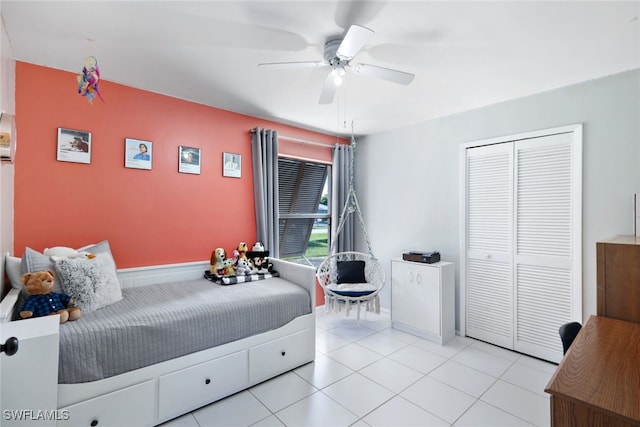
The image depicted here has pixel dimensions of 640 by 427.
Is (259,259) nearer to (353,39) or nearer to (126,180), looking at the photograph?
(126,180)

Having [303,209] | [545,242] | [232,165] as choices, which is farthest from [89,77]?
[545,242]

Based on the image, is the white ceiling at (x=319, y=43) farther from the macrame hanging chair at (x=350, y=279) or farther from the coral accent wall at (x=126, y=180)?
the macrame hanging chair at (x=350, y=279)

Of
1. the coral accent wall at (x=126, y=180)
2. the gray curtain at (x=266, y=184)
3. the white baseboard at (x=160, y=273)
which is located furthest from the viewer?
the gray curtain at (x=266, y=184)

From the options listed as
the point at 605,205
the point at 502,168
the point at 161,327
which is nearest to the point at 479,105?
the point at 502,168

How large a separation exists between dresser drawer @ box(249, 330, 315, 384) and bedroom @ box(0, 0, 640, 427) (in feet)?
4.15

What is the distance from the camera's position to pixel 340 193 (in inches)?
176

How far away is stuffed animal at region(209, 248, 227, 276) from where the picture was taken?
3033 mm

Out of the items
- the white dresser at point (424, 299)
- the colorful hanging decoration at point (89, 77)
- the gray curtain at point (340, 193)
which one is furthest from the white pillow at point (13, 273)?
the white dresser at point (424, 299)

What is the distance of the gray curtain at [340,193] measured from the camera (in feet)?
14.4

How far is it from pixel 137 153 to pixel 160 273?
3.70 feet

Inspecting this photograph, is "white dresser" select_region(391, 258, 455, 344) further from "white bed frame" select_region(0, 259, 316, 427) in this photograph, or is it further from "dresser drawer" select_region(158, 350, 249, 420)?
"dresser drawer" select_region(158, 350, 249, 420)

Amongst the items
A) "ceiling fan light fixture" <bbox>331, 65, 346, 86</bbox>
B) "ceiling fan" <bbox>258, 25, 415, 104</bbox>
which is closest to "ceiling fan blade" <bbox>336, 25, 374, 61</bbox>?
"ceiling fan" <bbox>258, 25, 415, 104</bbox>

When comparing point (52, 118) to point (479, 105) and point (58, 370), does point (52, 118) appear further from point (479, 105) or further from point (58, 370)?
point (479, 105)

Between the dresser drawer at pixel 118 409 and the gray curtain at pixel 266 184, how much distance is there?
1.85 meters
